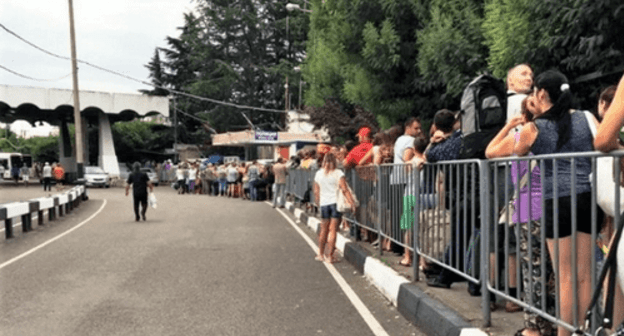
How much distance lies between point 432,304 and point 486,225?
101cm

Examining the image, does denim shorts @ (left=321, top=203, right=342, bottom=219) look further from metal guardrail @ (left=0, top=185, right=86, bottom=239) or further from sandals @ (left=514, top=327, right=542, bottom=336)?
metal guardrail @ (left=0, top=185, right=86, bottom=239)

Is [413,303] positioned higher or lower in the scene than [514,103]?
lower

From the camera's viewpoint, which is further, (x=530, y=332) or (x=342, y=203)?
(x=342, y=203)

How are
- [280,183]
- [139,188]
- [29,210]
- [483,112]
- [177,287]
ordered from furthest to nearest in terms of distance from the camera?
1. [280,183]
2. [139,188]
3. [29,210]
4. [177,287]
5. [483,112]

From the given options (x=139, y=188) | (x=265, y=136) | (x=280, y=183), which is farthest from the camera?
(x=265, y=136)

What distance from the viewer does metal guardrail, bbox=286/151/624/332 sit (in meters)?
3.58

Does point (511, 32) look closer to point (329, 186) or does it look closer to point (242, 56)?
point (329, 186)

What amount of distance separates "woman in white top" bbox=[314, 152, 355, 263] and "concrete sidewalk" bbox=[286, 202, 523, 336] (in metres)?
1.09

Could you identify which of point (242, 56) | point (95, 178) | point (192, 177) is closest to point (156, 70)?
point (242, 56)

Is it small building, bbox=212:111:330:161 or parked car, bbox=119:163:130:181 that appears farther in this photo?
parked car, bbox=119:163:130:181

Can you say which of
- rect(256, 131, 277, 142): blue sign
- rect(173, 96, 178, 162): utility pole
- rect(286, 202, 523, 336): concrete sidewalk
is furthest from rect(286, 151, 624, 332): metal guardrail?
rect(173, 96, 178, 162): utility pole

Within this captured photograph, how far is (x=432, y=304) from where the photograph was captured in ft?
17.6

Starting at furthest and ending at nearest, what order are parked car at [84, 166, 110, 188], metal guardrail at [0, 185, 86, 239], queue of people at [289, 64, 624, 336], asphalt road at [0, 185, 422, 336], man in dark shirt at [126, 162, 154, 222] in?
parked car at [84, 166, 110, 188]
man in dark shirt at [126, 162, 154, 222]
metal guardrail at [0, 185, 86, 239]
asphalt road at [0, 185, 422, 336]
queue of people at [289, 64, 624, 336]

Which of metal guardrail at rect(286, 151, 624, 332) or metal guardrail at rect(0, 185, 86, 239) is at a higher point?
metal guardrail at rect(286, 151, 624, 332)
